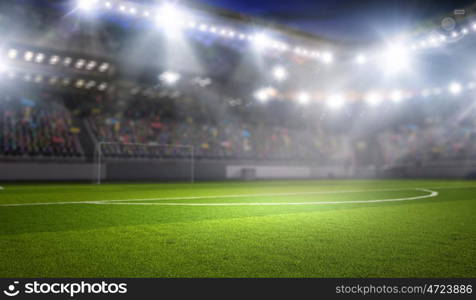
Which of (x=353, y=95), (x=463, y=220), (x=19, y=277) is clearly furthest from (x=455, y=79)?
(x=19, y=277)

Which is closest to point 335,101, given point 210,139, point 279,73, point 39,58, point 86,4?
point 279,73

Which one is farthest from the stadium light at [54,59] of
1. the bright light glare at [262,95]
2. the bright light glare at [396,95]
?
the bright light glare at [396,95]

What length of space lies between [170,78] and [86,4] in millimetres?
9584

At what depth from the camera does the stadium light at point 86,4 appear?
14789mm

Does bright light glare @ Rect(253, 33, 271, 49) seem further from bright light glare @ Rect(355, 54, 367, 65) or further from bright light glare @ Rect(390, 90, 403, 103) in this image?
bright light glare @ Rect(390, 90, 403, 103)

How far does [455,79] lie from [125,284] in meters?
27.5

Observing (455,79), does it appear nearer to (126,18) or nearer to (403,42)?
(403,42)

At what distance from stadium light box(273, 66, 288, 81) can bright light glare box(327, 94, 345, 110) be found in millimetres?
7160

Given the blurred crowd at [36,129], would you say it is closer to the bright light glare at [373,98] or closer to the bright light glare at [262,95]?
the bright light glare at [262,95]

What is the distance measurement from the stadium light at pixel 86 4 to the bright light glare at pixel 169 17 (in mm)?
2640

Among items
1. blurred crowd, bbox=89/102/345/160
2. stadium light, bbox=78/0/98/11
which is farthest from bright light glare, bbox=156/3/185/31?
blurred crowd, bbox=89/102/345/160

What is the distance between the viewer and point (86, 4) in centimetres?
1488

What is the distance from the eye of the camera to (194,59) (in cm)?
2000

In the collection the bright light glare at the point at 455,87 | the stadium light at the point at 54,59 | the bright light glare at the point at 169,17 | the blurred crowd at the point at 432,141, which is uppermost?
the bright light glare at the point at 169,17
